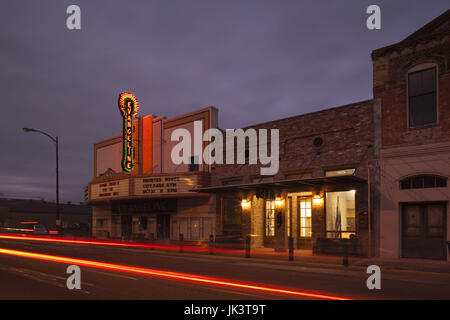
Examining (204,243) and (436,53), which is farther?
(204,243)

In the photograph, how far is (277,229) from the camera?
78.1 ft

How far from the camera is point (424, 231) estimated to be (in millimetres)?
18656

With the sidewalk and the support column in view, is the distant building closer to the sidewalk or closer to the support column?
the support column

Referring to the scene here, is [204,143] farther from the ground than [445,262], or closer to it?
farther from the ground

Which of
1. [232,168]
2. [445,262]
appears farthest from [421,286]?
[232,168]

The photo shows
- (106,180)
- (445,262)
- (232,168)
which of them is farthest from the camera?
(106,180)

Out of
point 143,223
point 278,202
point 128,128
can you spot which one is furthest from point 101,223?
point 278,202

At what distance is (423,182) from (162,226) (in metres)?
19.8

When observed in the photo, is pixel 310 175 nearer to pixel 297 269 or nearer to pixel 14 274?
pixel 297 269

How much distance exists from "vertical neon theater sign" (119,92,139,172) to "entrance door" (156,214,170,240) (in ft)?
14.7

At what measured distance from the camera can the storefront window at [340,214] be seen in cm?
2127

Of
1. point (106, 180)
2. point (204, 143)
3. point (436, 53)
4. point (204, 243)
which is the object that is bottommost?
point (204, 243)
